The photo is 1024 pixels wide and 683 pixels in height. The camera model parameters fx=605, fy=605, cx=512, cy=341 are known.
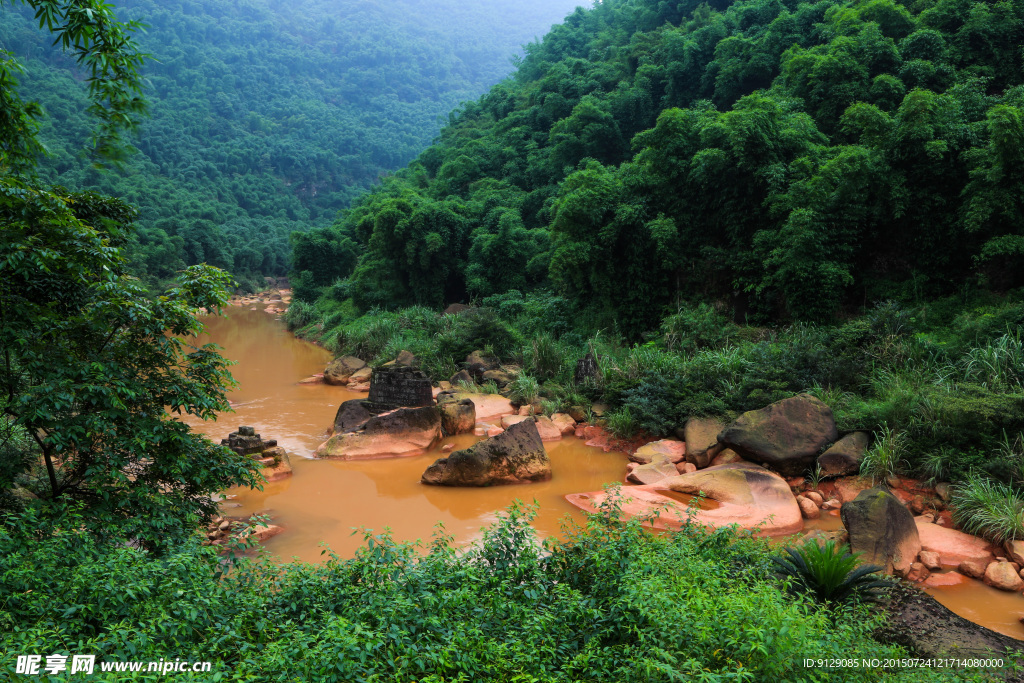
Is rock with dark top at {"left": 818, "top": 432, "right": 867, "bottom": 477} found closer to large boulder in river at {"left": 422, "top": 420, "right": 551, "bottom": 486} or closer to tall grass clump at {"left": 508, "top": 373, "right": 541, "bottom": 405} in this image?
large boulder in river at {"left": 422, "top": 420, "right": 551, "bottom": 486}

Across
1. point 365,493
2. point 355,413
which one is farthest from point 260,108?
point 365,493

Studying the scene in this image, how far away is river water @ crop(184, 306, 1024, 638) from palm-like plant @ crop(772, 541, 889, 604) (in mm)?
1450

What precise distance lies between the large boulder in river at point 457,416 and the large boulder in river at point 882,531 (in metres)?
6.37

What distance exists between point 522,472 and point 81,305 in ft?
18.1

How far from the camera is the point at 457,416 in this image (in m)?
10.7

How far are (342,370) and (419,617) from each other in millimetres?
12924

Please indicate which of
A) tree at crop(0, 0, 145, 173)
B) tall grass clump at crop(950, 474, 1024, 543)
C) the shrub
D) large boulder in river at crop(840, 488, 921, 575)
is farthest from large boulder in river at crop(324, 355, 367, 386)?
tall grass clump at crop(950, 474, 1024, 543)

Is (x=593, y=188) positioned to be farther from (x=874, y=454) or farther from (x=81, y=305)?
(x=81, y=305)

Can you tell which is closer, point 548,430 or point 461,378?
point 548,430

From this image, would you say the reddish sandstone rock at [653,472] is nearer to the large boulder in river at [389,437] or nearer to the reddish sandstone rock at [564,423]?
the reddish sandstone rock at [564,423]

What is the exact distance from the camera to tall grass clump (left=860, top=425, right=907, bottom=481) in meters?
7.32

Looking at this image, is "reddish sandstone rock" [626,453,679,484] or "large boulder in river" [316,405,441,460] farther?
"large boulder in river" [316,405,441,460]

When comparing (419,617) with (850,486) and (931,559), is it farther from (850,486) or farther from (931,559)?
(850,486)

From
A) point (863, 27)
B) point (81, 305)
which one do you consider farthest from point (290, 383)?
point (863, 27)
